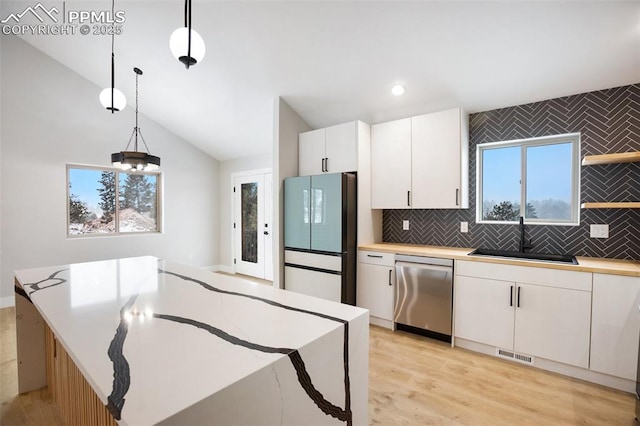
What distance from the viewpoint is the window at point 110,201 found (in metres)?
4.62

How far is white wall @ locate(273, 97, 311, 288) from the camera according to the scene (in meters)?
3.74

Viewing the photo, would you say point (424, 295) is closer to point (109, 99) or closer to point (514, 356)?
point (514, 356)

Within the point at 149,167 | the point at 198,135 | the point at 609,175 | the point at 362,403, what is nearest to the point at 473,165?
the point at 609,175

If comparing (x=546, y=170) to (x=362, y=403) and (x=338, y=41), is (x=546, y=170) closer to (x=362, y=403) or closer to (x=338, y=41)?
(x=338, y=41)

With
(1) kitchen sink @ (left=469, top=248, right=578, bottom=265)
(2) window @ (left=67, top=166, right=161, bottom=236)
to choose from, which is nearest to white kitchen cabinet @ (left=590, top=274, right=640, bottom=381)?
(1) kitchen sink @ (left=469, top=248, right=578, bottom=265)

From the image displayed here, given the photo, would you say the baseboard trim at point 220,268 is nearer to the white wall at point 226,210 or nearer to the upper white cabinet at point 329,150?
the white wall at point 226,210

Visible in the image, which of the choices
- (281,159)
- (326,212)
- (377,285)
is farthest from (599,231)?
(281,159)

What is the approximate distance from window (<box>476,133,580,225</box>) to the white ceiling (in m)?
0.46

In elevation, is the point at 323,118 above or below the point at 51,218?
above

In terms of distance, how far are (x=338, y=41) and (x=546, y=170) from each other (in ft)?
7.79

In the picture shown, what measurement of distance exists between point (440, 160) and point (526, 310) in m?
1.58

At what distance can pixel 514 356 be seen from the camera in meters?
2.57

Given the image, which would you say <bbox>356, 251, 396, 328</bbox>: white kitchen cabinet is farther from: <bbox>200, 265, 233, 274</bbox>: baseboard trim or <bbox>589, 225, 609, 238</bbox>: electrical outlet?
<bbox>200, 265, 233, 274</bbox>: baseboard trim

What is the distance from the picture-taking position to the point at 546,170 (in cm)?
293
